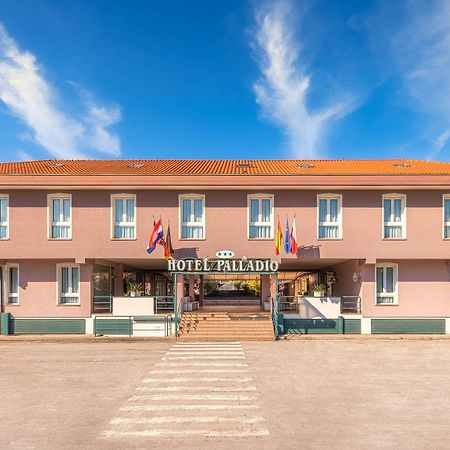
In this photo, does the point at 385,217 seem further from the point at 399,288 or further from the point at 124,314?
the point at 124,314

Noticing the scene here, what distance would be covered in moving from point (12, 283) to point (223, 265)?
11513 mm

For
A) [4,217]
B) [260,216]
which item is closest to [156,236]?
[260,216]

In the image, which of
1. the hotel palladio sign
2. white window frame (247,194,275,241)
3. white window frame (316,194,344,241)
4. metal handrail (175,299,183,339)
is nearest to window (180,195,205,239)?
the hotel palladio sign

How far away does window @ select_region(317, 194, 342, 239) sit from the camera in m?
21.0

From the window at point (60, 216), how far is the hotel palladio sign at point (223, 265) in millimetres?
5950

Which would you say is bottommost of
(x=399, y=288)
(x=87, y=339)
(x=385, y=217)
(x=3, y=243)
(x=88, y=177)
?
(x=87, y=339)

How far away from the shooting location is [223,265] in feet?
64.8

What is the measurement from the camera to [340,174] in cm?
2053

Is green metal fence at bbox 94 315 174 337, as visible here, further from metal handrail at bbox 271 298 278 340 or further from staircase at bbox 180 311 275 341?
metal handrail at bbox 271 298 278 340

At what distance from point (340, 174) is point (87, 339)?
1492 centimetres

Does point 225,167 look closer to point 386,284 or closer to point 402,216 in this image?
point 402,216

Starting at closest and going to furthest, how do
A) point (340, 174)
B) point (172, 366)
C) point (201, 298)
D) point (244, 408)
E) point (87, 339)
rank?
point (244, 408) < point (172, 366) < point (87, 339) < point (340, 174) < point (201, 298)

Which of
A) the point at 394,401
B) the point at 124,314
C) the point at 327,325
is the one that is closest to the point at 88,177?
the point at 124,314

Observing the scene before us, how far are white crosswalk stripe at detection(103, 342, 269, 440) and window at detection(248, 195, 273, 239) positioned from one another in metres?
7.74
